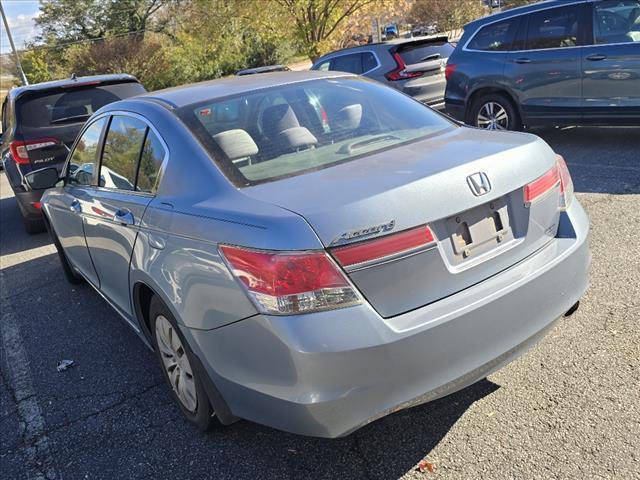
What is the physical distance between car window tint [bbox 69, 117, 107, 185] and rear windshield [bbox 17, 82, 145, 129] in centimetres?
288

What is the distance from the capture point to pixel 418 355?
2.24m

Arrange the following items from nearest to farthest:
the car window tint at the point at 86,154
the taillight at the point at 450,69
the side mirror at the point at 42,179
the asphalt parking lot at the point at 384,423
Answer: the asphalt parking lot at the point at 384,423 → the car window tint at the point at 86,154 → the side mirror at the point at 42,179 → the taillight at the point at 450,69

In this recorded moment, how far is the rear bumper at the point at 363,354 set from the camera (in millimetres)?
2170

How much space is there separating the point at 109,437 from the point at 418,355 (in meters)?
1.84

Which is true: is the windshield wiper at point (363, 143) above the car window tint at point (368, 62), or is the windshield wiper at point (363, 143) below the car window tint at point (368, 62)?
above

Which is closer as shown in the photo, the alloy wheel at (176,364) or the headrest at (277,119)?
the alloy wheel at (176,364)

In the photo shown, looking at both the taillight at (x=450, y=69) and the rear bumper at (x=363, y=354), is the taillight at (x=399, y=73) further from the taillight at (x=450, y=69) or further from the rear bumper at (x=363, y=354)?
the rear bumper at (x=363, y=354)

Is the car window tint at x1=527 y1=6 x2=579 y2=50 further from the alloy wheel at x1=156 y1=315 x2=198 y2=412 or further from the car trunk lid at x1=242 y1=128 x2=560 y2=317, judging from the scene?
the alloy wheel at x1=156 y1=315 x2=198 y2=412

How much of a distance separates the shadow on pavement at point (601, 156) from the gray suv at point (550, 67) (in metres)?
0.40

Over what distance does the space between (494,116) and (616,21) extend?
74.8 inches

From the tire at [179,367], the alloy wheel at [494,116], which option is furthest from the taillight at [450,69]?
the tire at [179,367]

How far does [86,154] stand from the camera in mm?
4363

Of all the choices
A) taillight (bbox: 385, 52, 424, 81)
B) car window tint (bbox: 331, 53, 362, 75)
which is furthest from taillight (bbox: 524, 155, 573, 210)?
car window tint (bbox: 331, 53, 362, 75)

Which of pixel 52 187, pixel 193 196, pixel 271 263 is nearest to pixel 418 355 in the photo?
pixel 271 263
